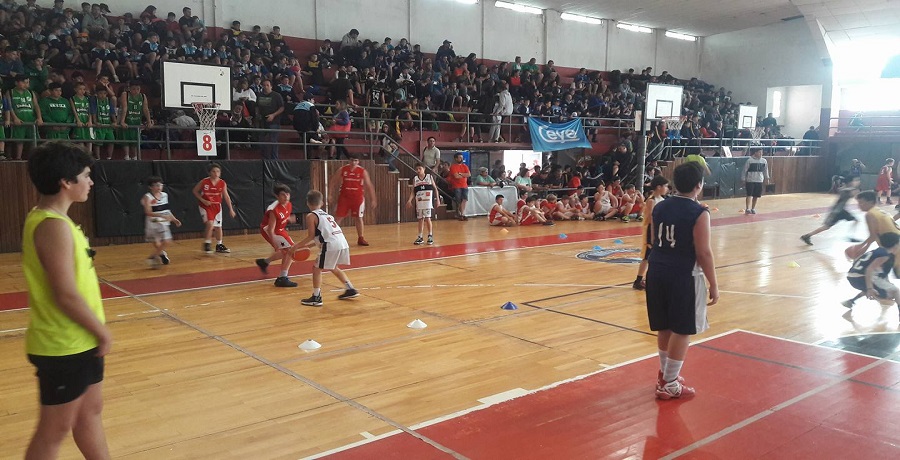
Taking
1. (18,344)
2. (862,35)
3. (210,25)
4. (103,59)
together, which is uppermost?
(862,35)

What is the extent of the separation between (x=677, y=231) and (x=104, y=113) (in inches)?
511

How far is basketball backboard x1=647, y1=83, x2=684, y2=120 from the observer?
20916mm

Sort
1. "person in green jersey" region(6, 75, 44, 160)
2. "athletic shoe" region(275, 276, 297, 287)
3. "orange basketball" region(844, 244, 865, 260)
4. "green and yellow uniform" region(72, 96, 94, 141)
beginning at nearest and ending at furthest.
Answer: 1. "orange basketball" region(844, 244, 865, 260)
2. "athletic shoe" region(275, 276, 297, 287)
3. "person in green jersey" region(6, 75, 44, 160)
4. "green and yellow uniform" region(72, 96, 94, 141)

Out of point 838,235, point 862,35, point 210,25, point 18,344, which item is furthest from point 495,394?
point 862,35

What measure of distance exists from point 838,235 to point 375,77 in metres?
13.0

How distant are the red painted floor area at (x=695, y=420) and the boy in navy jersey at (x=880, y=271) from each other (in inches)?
79.7

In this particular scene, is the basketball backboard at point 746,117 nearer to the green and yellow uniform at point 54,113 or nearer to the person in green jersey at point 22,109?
the green and yellow uniform at point 54,113

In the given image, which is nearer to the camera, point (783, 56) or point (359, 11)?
point (359, 11)

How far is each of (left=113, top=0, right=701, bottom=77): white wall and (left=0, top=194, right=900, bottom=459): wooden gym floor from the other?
13150 mm

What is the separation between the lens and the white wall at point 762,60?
3266 centimetres

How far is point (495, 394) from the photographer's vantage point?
16.7 feet

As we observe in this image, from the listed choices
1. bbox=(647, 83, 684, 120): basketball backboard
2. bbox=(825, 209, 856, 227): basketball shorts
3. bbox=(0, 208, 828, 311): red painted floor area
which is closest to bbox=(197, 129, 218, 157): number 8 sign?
bbox=(0, 208, 828, 311): red painted floor area

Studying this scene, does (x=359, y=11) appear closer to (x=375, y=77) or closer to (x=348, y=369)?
(x=375, y=77)

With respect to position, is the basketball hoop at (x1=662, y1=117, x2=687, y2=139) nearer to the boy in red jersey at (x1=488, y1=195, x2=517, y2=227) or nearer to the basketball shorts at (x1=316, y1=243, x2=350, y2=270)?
the boy in red jersey at (x1=488, y1=195, x2=517, y2=227)
